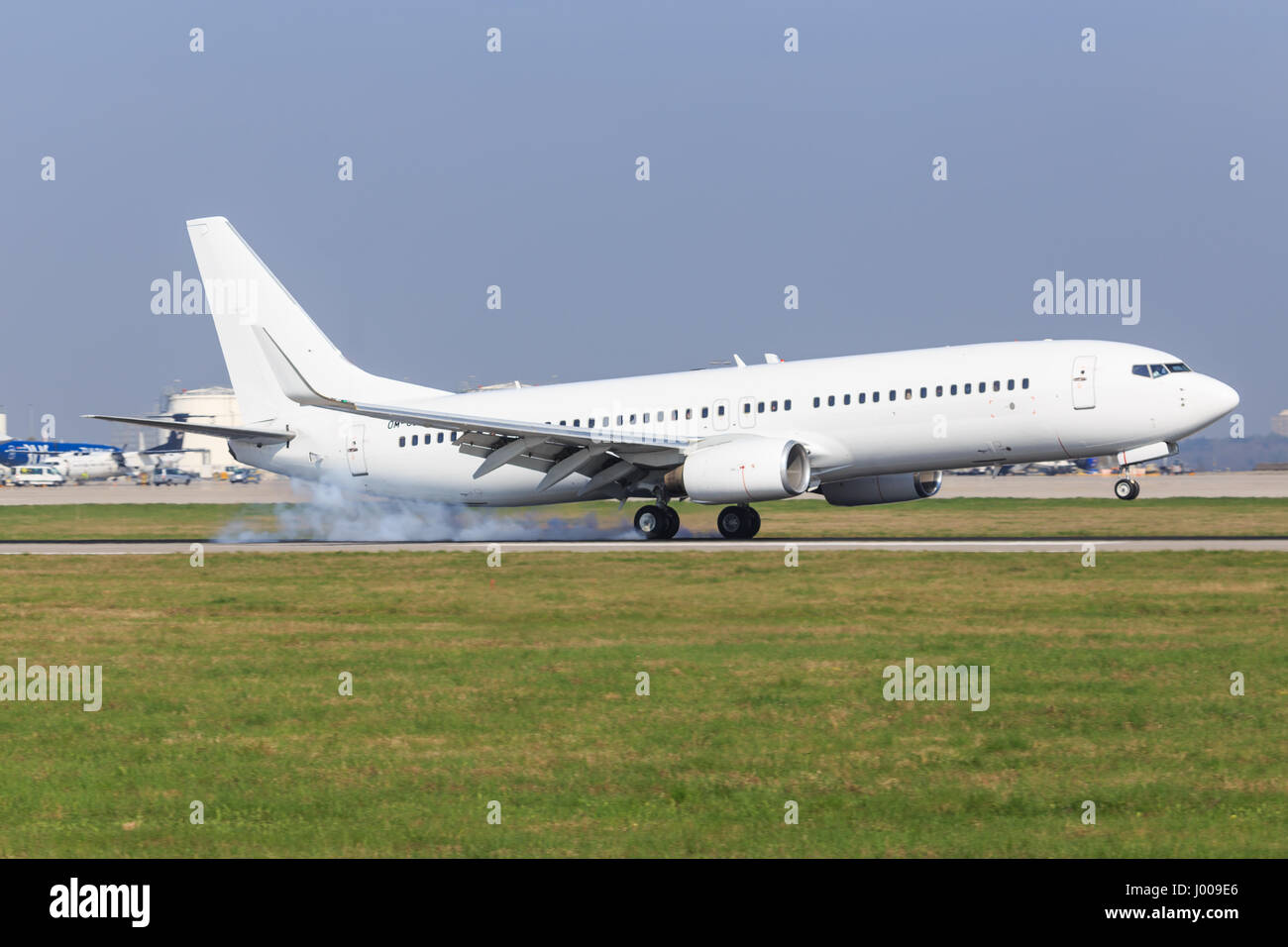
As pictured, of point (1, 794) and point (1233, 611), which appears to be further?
point (1233, 611)

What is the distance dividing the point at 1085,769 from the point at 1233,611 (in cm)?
1019

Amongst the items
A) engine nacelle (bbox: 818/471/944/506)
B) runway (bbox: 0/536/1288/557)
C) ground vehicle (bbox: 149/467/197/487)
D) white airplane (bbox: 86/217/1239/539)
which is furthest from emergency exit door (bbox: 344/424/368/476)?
ground vehicle (bbox: 149/467/197/487)

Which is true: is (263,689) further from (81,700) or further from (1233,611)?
(1233,611)

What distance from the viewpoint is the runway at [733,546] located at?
1214 inches

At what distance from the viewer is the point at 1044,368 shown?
3266 cm

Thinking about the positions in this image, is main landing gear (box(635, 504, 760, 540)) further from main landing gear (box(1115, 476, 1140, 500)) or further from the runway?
main landing gear (box(1115, 476, 1140, 500))

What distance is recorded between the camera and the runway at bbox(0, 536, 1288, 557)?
30828 mm

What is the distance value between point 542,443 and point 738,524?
5.72m

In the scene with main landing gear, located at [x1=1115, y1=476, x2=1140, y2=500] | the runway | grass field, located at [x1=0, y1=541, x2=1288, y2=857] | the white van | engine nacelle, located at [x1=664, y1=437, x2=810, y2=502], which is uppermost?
the white van

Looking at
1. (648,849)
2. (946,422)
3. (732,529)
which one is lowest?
(648,849)

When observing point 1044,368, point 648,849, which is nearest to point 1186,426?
point 1044,368

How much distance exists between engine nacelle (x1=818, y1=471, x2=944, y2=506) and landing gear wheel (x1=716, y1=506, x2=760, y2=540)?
91.6 inches

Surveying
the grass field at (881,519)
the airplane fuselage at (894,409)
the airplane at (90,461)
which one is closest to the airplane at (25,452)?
the airplane at (90,461)
